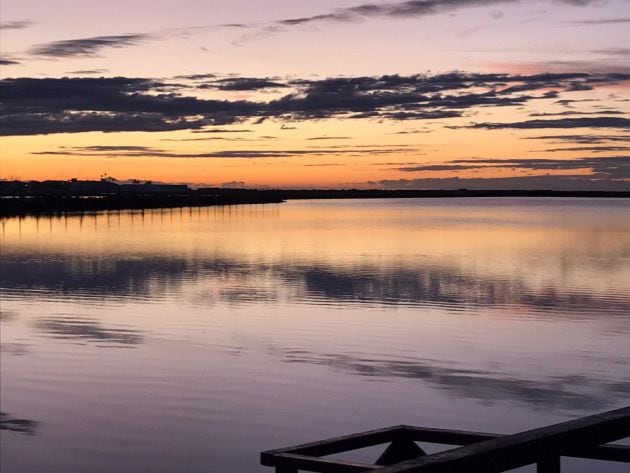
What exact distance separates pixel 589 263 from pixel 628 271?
5.07m

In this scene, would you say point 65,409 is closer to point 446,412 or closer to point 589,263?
point 446,412

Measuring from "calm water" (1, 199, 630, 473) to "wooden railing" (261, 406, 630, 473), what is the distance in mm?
3798

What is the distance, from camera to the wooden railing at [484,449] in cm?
483

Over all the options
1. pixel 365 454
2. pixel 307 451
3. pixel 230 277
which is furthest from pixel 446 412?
pixel 230 277

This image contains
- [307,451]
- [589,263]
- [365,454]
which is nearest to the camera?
[307,451]

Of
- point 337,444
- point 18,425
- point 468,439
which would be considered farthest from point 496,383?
point 337,444

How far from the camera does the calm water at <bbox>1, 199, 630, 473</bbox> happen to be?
1272 cm

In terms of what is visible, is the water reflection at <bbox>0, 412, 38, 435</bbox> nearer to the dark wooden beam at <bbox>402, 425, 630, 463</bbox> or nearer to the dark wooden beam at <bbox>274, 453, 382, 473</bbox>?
the dark wooden beam at <bbox>402, 425, 630, 463</bbox>

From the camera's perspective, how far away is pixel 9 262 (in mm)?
46156

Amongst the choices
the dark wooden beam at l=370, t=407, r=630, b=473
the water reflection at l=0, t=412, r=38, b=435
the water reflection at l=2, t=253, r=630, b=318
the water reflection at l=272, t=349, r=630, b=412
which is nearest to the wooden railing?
the dark wooden beam at l=370, t=407, r=630, b=473

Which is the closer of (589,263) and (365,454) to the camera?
(365,454)

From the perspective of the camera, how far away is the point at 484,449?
16.4 feet

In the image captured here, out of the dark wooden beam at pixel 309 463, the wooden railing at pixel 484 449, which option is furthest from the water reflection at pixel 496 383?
the dark wooden beam at pixel 309 463

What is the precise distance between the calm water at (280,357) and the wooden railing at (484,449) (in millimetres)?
3798
